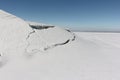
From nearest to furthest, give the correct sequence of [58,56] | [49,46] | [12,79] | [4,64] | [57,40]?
[12,79] → [4,64] → [58,56] → [49,46] → [57,40]

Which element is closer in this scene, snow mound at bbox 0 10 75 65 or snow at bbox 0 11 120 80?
snow at bbox 0 11 120 80

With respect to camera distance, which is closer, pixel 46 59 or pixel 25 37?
pixel 46 59

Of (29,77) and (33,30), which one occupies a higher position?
(33,30)

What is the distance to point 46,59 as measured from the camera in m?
4.01

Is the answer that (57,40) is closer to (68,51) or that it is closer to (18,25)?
(68,51)

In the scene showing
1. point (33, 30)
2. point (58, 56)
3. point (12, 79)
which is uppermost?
point (33, 30)

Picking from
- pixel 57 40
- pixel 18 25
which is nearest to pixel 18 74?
pixel 57 40

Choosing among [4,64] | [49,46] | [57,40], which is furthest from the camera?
[57,40]

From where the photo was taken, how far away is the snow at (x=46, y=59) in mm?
3375

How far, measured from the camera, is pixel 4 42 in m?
4.71

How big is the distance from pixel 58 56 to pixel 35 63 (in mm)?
729

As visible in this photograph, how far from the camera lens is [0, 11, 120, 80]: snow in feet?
11.1

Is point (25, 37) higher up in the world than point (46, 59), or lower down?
higher up

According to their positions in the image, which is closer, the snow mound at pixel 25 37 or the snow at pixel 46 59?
the snow at pixel 46 59
